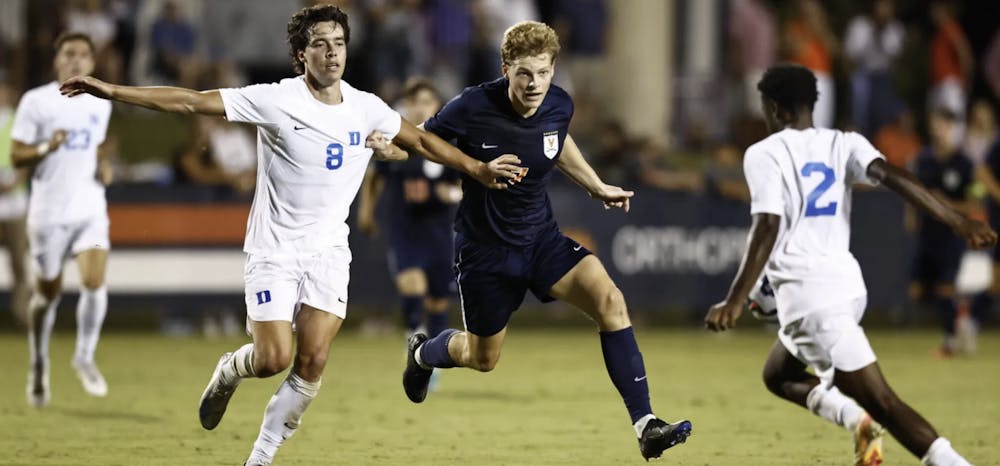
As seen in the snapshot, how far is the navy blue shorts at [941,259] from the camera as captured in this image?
56.1 feet

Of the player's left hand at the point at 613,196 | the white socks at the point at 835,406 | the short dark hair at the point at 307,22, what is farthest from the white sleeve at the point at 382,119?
the white socks at the point at 835,406

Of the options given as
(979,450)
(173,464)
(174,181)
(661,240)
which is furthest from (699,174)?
(173,464)

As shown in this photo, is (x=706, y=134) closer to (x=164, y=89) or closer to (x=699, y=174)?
(x=699, y=174)

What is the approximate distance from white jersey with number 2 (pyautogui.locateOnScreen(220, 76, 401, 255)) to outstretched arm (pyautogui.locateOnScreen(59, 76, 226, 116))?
0.45 feet

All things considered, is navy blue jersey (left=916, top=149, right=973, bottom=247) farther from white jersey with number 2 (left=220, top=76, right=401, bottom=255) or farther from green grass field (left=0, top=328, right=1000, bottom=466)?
white jersey with number 2 (left=220, top=76, right=401, bottom=255)

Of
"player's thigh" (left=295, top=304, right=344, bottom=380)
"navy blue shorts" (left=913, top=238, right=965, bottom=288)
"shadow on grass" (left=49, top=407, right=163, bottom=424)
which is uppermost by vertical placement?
"player's thigh" (left=295, top=304, right=344, bottom=380)

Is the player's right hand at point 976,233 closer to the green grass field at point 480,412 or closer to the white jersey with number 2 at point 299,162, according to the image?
the green grass field at point 480,412

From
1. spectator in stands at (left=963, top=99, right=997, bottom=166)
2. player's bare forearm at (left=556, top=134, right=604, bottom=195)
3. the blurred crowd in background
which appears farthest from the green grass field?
the blurred crowd in background

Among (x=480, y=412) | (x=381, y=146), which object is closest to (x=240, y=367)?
(x=381, y=146)

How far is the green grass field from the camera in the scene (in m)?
9.59

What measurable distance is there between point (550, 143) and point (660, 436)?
1812mm

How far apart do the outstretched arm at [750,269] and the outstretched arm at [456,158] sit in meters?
1.37

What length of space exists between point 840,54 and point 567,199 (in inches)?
246

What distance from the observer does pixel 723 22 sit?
26.6 m
